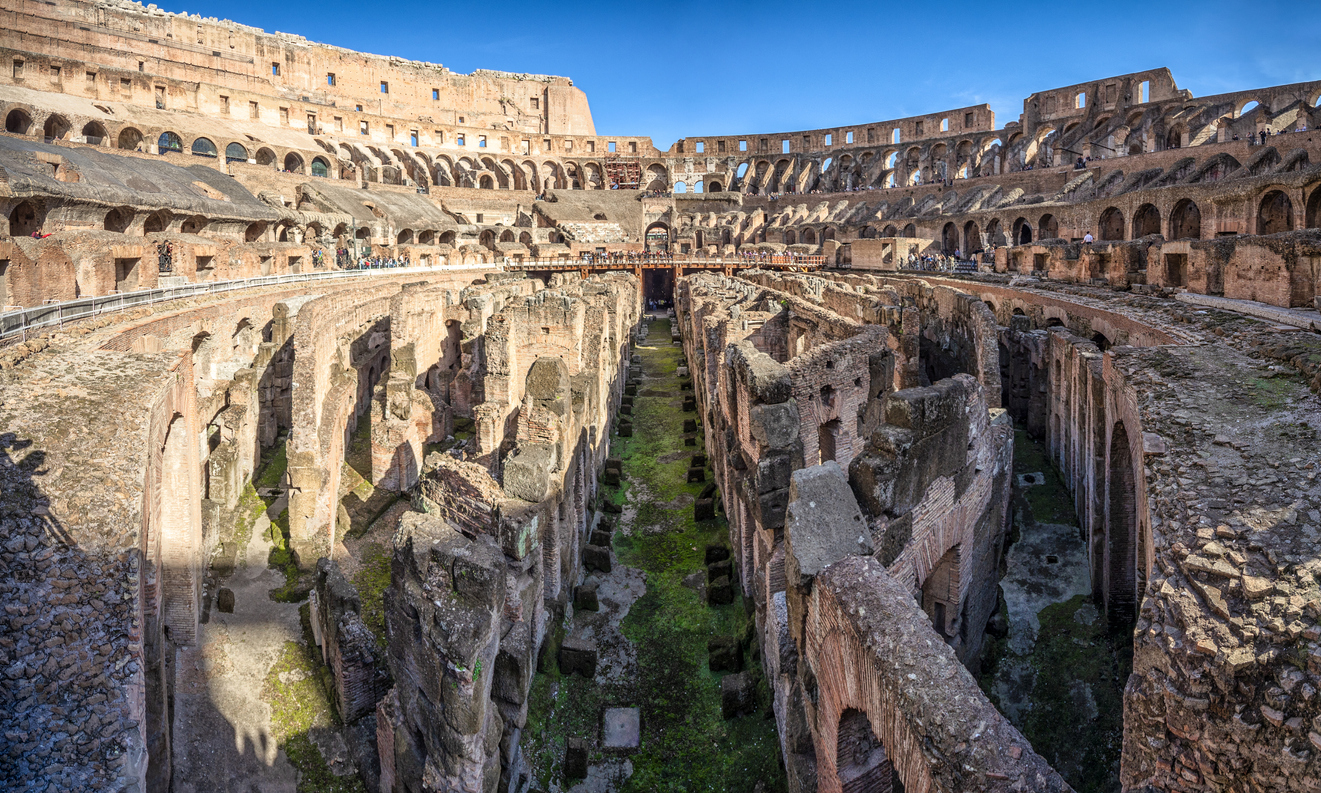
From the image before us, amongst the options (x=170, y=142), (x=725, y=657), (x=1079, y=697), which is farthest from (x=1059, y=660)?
(x=170, y=142)

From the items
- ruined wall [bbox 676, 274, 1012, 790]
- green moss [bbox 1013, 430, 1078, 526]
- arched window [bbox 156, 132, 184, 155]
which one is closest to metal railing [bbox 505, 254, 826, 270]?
arched window [bbox 156, 132, 184, 155]

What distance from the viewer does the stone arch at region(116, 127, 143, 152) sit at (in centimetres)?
3734

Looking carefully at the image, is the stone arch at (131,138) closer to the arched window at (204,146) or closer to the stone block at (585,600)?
the arched window at (204,146)

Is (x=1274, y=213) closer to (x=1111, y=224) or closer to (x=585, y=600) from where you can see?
(x=1111, y=224)

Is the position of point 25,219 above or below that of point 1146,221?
above

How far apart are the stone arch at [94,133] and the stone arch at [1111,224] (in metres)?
44.2

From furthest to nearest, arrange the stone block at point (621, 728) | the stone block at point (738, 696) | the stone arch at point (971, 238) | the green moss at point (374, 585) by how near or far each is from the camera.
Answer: the stone arch at point (971, 238), the green moss at point (374, 585), the stone block at point (738, 696), the stone block at point (621, 728)

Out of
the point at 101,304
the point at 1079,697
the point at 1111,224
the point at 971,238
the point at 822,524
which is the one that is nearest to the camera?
the point at 822,524

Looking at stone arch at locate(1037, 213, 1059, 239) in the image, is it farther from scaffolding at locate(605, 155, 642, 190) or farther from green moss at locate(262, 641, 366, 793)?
green moss at locate(262, 641, 366, 793)

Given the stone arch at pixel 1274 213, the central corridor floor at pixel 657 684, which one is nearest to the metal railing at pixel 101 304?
the central corridor floor at pixel 657 684

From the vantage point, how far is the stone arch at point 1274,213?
2245 centimetres

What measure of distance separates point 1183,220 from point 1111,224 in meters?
3.52

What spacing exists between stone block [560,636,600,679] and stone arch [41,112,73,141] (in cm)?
3987

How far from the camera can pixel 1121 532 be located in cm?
753
